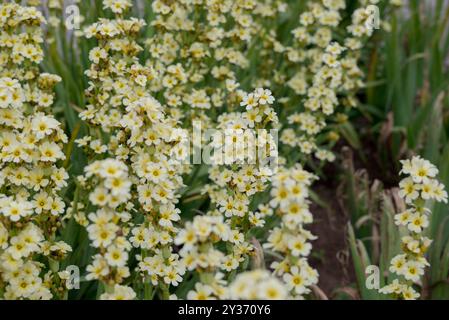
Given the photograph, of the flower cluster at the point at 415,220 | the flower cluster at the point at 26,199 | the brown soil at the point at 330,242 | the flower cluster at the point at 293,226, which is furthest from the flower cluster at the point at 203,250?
the brown soil at the point at 330,242

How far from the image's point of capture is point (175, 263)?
2.68 metres

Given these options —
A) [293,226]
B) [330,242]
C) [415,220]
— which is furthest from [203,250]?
[330,242]

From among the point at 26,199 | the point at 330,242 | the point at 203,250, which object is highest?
the point at 26,199

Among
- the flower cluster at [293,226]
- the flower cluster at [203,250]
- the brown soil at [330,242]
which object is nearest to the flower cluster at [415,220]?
the flower cluster at [293,226]

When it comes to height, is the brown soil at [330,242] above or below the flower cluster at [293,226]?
below

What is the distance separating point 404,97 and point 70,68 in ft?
7.70

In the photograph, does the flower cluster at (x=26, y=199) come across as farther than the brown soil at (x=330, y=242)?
No

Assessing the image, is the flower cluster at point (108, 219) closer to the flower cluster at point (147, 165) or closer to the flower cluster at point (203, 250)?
the flower cluster at point (147, 165)

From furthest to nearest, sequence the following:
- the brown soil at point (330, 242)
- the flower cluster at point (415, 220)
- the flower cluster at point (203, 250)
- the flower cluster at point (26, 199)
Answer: the brown soil at point (330, 242)
the flower cluster at point (415, 220)
the flower cluster at point (26, 199)
the flower cluster at point (203, 250)

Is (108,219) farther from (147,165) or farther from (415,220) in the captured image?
(415,220)

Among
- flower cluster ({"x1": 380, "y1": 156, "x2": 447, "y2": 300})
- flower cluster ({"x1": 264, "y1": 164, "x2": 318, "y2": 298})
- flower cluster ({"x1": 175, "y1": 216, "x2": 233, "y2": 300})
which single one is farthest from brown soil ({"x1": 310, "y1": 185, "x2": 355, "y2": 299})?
flower cluster ({"x1": 175, "y1": 216, "x2": 233, "y2": 300})

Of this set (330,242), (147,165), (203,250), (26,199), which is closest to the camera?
(203,250)

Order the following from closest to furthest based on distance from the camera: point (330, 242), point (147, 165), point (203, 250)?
1. point (203, 250)
2. point (147, 165)
3. point (330, 242)

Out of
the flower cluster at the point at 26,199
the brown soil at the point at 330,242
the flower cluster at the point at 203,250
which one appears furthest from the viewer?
the brown soil at the point at 330,242
